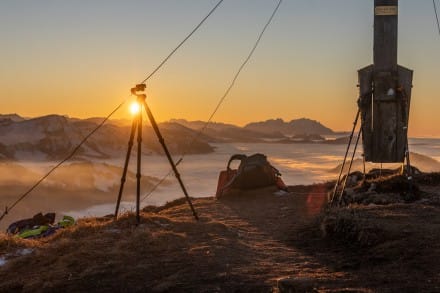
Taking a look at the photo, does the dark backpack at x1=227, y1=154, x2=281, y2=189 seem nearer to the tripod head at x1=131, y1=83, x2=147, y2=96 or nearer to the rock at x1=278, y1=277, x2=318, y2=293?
the tripod head at x1=131, y1=83, x2=147, y2=96

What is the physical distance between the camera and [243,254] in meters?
10.7

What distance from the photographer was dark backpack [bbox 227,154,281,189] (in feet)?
71.8

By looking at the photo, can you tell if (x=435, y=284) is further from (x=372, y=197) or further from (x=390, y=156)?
(x=390, y=156)

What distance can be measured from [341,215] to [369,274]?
3.54m

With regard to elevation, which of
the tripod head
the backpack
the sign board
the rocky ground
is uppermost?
the sign board

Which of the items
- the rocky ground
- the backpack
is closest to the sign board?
the rocky ground

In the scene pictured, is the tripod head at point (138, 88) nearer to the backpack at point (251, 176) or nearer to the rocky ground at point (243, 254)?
the rocky ground at point (243, 254)

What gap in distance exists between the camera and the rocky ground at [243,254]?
333 inches

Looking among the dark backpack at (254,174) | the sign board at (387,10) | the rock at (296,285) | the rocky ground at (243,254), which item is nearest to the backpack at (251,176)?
the dark backpack at (254,174)

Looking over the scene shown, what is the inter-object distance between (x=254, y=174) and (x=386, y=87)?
7422 mm

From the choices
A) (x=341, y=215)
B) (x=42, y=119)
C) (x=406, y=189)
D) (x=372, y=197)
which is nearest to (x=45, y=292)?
(x=341, y=215)

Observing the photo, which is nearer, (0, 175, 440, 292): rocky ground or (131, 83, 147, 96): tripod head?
(0, 175, 440, 292): rocky ground

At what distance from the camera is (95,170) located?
13838cm

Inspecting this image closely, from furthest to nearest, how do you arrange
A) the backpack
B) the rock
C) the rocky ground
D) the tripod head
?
the backpack → the tripod head → the rocky ground → the rock
